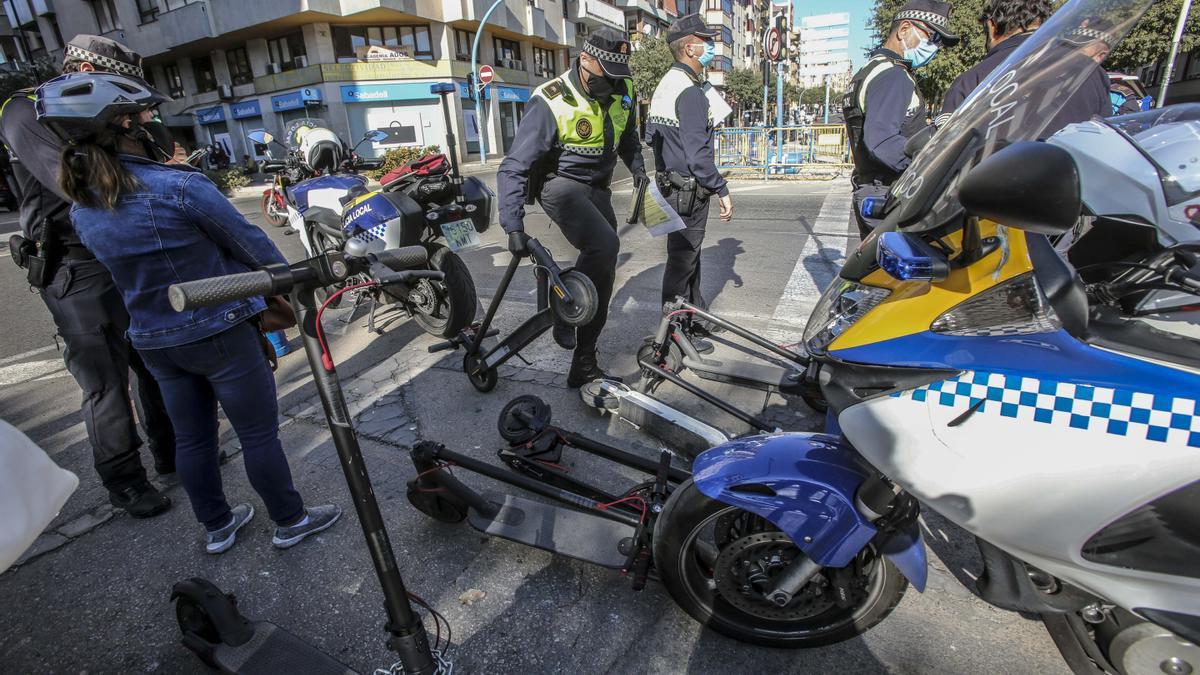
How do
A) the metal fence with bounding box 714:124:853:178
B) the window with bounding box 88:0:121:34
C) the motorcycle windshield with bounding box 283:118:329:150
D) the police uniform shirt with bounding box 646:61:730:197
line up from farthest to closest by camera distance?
1. the window with bounding box 88:0:121:34
2. the metal fence with bounding box 714:124:853:178
3. the motorcycle windshield with bounding box 283:118:329:150
4. the police uniform shirt with bounding box 646:61:730:197

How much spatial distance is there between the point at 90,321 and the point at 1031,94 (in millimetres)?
3682

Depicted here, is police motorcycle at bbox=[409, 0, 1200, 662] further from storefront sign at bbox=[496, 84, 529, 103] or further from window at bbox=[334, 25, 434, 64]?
storefront sign at bbox=[496, 84, 529, 103]

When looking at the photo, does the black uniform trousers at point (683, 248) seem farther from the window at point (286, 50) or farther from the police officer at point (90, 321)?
the window at point (286, 50)

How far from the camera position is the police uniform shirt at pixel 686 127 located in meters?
4.11

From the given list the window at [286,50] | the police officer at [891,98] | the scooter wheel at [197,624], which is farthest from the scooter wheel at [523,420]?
the window at [286,50]

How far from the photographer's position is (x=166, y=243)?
2064mm

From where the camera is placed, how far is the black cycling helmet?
188 centimetres

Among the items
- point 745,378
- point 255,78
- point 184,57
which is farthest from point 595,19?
point 745,378

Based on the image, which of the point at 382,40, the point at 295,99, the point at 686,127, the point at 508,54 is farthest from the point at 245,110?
the point at 686,127

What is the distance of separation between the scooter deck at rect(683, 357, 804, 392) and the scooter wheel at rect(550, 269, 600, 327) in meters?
0.69

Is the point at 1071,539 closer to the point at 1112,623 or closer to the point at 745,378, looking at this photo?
the point at 1112,623

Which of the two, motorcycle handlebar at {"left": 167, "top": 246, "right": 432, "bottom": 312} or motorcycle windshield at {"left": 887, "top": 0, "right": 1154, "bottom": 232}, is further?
motorcycle windshield at {"left": 887, "top": 0, "right": 1154, "bottom": 232}

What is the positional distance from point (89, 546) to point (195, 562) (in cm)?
58

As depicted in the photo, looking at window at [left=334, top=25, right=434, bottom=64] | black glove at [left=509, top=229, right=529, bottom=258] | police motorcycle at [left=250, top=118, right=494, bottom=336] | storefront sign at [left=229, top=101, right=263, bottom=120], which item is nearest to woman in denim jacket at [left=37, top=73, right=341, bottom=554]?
black glove at [left=509, top=229, right=529, bottom=258]
